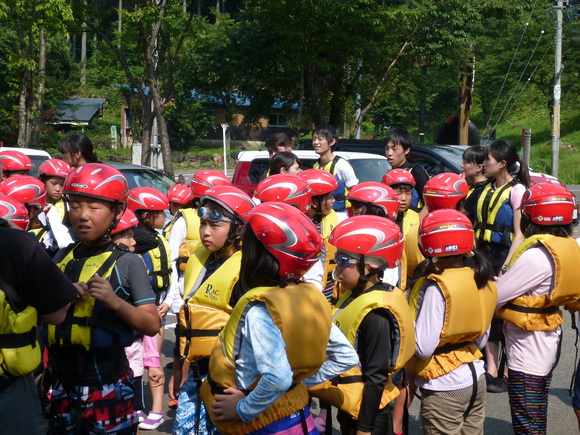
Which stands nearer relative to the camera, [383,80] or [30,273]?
[30,273]

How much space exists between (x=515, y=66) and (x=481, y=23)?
20562mm

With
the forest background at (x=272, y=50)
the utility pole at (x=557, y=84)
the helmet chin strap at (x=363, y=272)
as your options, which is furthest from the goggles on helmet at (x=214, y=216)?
the utility pole at (x=557, y=84)

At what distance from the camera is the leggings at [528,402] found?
4.73 m

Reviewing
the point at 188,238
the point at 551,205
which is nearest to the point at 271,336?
the point at 551,205

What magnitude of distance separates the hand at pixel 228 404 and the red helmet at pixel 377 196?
2.80 metres

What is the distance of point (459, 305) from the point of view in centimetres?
407

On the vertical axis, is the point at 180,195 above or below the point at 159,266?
above

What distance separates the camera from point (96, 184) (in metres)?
3.58

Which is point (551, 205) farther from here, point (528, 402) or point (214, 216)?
point (214, 216)

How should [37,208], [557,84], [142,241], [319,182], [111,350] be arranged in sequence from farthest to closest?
[557,84] < [319,182] < [37,208] < [142,241] < [111,350]

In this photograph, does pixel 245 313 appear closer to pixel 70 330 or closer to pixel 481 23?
pixel 70 330

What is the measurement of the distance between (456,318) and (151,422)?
299 centimetres

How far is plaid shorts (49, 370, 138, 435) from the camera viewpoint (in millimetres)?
3570

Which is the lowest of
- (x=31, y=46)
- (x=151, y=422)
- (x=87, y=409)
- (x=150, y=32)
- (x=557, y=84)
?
(x=151, y=422)
